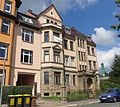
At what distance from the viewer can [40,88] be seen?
1304 inches

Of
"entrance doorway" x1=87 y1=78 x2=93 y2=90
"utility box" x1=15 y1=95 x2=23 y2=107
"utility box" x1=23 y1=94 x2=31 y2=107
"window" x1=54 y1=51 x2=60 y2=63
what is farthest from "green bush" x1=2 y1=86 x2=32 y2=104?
"entrance doorway" x1=87 y1=78 x2=93 y2=90

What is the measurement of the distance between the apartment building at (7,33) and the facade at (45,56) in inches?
5.5

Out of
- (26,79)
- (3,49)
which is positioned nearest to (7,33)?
(3,49)

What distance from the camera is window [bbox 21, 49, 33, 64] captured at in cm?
3122

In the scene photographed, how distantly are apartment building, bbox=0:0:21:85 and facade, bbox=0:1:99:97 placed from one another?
14 centimetres

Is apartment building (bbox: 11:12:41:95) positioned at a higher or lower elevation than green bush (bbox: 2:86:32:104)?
higher

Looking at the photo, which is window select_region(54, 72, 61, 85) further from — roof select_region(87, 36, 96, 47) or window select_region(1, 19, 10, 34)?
roof select_region(87, 36, 96, 47)

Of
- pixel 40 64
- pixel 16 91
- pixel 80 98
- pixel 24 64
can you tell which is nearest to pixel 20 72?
pixel 24 64

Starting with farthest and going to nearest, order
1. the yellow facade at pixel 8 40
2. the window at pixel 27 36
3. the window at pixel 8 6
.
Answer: the window at pixel 27 36, the window at pixel 8 6, the yellow facade at pixel 8 40

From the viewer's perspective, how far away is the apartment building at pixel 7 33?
27053 mm

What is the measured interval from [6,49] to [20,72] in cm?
456

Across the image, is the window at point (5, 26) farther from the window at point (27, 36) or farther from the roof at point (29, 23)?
the window at point (27, 36)

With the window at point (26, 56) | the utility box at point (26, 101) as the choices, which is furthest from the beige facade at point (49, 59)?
the utility box at point (26, 101)

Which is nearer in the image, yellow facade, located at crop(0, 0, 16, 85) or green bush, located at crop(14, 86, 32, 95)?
green bush, located at crop(14, 86, 32, 95)
